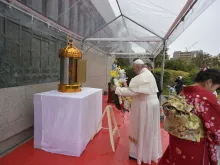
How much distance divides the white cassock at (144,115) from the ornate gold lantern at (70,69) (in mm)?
827

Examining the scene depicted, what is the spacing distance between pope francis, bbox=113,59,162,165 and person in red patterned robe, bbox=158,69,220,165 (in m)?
0.73

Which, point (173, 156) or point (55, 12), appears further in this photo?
point (55, 12)

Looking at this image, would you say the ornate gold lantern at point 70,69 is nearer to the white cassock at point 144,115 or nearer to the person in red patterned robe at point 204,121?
the white cassock at point 144,115

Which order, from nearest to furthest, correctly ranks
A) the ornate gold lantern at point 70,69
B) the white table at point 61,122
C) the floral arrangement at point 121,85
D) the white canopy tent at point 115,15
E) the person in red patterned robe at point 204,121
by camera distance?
the person in red patterned robe at point 204,121 < the white table at point 61,122 < the white canopy tent at point 115,15 < the ornate gold lantern at point 70,69 < the floral arrangement at point 121,85

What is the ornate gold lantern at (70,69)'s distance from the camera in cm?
280

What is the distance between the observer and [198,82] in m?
1.57

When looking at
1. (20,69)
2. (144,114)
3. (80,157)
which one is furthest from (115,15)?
(80,157)

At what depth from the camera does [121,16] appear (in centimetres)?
496

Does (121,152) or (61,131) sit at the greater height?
(61,131)

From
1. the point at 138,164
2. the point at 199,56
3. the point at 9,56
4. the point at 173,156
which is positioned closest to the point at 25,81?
Result: the point at 9,56

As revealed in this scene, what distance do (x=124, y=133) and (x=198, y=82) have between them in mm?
2337

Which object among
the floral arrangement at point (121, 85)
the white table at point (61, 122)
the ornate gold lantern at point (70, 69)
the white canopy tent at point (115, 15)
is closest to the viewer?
the white table at point (61, 122)

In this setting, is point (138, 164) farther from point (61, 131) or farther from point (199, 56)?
point (199, 56)

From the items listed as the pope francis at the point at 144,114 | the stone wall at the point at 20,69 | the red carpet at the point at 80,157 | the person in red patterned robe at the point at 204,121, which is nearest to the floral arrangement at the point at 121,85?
the pope francis at the point at 144,114
